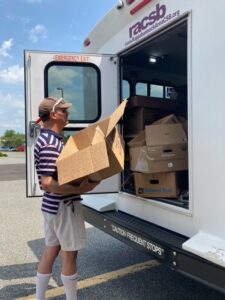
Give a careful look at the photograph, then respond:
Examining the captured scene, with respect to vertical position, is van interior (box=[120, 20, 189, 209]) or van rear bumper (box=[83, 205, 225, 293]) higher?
van interior (box=[120, 20, 189, 209])

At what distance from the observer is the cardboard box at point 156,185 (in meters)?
3.62

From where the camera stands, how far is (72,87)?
4.46 metres

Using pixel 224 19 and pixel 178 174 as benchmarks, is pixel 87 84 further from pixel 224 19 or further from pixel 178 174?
pixel 224 19

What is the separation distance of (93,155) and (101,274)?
2.02 meters

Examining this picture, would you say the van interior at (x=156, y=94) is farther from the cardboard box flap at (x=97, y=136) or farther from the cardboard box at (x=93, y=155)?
the cardboard box flap at (x=97, y=136)

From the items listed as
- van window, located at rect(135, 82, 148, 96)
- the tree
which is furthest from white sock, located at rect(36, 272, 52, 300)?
the tree

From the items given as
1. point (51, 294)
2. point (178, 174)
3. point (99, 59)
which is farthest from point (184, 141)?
point (51, 294)

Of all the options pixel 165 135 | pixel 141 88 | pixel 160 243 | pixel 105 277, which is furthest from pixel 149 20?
pixel 105 277

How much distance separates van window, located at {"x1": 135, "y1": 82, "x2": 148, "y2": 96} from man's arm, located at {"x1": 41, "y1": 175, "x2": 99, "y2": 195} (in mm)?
2684

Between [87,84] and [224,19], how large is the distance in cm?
205

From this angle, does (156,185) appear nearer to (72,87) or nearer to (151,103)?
(151,103)

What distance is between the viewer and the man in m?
2.93

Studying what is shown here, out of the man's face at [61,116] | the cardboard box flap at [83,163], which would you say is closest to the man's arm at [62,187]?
the cardboard box flap at [83,163]

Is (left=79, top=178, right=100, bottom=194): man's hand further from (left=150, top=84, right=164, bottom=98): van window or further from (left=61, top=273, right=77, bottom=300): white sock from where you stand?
(left=150, top=84, right=164, bottom=98): van window
